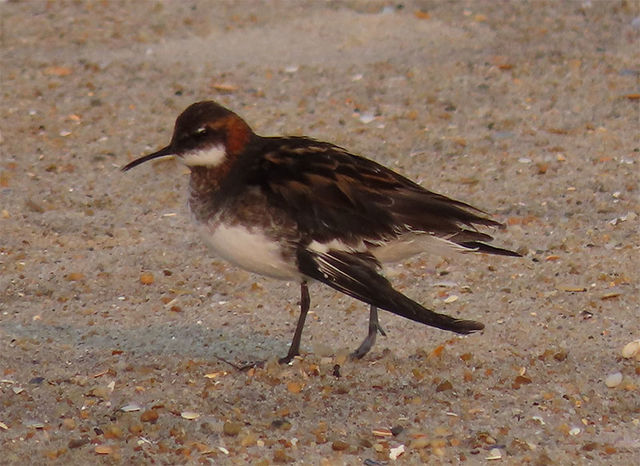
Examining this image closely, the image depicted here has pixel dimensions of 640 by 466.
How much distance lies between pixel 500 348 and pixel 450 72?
452 cm

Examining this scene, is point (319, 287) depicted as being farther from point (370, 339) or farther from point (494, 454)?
point (494, 454)

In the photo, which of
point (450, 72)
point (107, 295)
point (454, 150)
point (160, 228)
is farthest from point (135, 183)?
point (450, 72)

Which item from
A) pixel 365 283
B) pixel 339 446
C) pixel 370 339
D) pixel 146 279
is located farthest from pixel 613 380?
pixel 146 279

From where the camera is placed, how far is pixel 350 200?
6.09 m

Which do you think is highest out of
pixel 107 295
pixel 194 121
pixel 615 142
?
pixel 194 121

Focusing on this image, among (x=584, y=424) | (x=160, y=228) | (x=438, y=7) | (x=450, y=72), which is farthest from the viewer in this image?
(x=438, y=7)

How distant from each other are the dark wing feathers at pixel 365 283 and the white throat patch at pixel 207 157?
28.6 inches

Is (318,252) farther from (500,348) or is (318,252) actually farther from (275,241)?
(500,348)

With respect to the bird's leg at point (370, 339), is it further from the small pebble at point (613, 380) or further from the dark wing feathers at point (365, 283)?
the small pebble at point (613, 380)

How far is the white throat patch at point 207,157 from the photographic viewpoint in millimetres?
6363

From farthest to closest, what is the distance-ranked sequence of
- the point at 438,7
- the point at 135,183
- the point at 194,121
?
the point at 438,7
the point at 135,183
the point at 194,121

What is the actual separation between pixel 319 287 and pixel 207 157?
1.52 m

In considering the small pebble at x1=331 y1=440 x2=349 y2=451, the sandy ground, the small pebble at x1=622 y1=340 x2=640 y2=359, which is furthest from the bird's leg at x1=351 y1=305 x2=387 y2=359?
the small pebble at x1=622 y1=340 x2=640 y2=359

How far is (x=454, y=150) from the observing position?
9.44 meters
